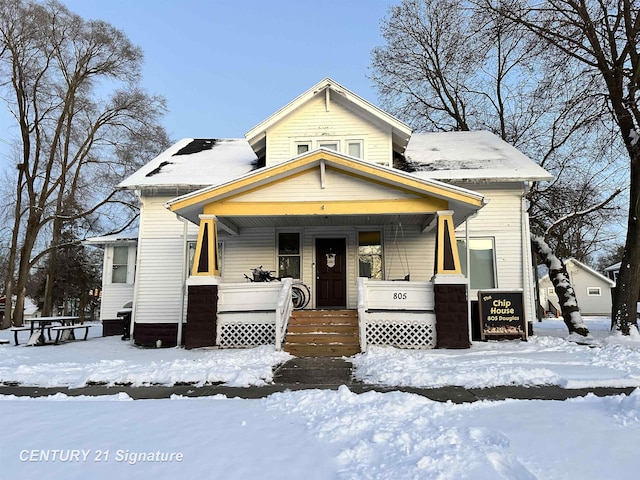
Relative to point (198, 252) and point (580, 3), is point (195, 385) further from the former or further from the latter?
point (580, 3)

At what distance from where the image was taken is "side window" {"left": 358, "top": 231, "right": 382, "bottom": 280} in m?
12.7

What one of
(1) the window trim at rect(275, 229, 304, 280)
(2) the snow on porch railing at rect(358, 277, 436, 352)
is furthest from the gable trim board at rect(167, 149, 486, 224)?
(1) the window trim at rect(275, 229, 304, 280)

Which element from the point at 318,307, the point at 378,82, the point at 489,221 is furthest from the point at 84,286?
the point at 489,221

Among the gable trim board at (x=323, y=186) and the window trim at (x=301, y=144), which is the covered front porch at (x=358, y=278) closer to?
the gable trim board at (x=323, y=186)

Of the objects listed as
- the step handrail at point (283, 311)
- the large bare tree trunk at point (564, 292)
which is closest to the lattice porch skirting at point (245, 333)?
the step handrail at point (283, 311)

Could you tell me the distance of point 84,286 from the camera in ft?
131

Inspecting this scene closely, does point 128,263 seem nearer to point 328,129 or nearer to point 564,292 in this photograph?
point 328,129

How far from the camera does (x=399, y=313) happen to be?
9.79 m

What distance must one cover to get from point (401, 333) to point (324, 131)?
6.87 m

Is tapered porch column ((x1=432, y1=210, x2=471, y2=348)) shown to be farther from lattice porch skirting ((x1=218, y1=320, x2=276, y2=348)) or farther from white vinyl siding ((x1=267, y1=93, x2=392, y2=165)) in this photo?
white vinyl siding ((x1=267, y1=93, x2=392, y2=165))

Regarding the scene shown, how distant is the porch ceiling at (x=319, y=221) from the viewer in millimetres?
11531

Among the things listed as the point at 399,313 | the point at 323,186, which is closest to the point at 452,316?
the point at 399,313

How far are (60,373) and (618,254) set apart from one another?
58.6 meters

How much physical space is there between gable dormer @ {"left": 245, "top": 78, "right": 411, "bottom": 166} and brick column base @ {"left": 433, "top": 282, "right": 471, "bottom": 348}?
5.00 m
